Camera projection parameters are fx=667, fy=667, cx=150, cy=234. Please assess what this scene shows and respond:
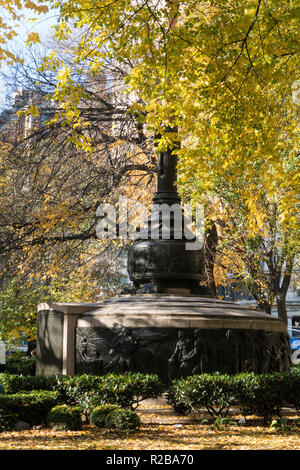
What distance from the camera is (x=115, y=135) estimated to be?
69.3 ft

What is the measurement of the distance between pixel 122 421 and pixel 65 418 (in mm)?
931

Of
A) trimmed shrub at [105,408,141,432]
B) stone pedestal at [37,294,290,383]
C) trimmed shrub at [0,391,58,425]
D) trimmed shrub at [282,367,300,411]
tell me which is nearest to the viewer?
trimmed shrub at [105,408,141,432]

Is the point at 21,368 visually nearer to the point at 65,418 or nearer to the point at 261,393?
the point at 65,418

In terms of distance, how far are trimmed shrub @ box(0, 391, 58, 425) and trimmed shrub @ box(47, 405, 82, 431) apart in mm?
290

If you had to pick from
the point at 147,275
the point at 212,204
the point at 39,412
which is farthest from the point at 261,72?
the point at 212,204

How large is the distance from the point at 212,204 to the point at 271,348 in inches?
323

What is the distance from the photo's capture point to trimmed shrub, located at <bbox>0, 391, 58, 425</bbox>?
1017 cm

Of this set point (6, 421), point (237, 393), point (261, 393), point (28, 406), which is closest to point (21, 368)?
point (28, 406)

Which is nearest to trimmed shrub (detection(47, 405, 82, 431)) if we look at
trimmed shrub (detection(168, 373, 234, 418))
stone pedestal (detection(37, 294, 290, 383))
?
trimmed shrub (detection(168, 373, 234, 418))

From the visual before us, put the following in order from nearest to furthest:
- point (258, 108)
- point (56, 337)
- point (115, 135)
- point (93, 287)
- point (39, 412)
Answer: point (39, 412), point (258, 108), point (56, 337), point (115, 135), point (93, 287)

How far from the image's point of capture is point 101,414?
9.99m

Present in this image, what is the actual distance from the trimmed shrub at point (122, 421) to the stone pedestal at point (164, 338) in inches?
109

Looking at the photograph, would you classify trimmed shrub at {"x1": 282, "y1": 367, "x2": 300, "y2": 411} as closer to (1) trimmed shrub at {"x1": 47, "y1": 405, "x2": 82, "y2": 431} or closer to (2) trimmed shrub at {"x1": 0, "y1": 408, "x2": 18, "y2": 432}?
(1) trimmed shrub at {"x1": 47, "y1": 405, "x2": 82, "y2": 431}

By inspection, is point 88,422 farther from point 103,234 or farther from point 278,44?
point 103,234
